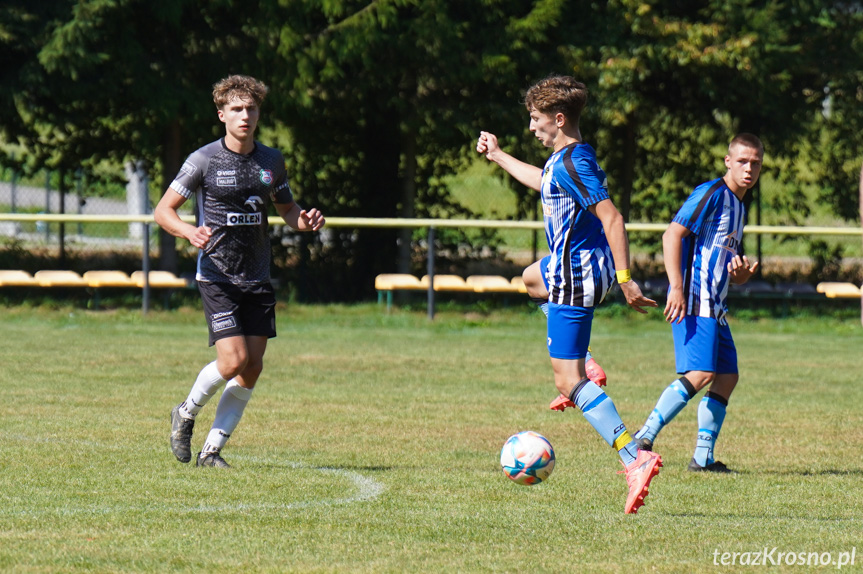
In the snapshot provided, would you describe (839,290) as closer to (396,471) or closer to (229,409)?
(396,471)

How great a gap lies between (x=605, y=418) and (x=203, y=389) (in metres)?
2.38

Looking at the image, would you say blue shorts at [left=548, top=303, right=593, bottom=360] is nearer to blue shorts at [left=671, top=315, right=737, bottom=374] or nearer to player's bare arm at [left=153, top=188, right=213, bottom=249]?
blue shorts at [left=671, top=315, right=737, bottom=374]

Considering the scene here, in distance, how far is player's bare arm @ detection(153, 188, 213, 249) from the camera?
6355 millimetres

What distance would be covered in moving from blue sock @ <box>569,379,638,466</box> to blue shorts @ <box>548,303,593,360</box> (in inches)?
6.2

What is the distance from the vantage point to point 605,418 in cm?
577

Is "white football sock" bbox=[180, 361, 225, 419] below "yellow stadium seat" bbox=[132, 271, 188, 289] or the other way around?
below

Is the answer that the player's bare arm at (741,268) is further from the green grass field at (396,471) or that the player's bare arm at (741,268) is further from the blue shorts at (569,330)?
the blue shorts at (569,330)

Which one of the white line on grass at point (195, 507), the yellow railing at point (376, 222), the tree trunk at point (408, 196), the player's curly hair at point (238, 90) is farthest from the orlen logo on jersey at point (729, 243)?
the tree trunk at point (408, 196)

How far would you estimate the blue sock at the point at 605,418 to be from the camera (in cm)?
571

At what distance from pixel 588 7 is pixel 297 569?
15475 mm

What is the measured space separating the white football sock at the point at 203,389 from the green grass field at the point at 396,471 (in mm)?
311

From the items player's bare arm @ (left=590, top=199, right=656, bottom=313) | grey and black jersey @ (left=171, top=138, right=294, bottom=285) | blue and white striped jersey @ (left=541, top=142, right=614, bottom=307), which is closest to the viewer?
player's bare arm @ (left=590, top=199, right=656, bottom=313)

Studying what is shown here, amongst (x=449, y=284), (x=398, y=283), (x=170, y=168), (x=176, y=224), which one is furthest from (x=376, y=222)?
(x=176, y=224)

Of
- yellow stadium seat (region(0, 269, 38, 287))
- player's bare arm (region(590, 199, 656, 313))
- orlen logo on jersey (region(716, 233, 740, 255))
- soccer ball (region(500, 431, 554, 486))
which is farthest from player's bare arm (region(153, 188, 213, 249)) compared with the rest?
yellow stadium seat (region(0, 269, 38, 287))
